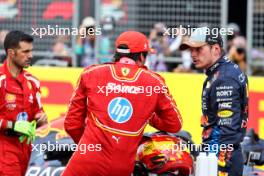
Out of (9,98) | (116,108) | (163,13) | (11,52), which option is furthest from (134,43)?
(163,13)

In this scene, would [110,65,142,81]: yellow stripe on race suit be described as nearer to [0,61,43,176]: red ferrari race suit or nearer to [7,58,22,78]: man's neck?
[0,61,43,176]: red ferrari race suit

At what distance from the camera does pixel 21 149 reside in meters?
8.34

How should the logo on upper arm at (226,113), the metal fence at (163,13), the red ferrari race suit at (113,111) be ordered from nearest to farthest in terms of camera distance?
the red ferrari race suit at (113,111)
the logo on upper arm at (226,113)
the metal fence at (163,13)

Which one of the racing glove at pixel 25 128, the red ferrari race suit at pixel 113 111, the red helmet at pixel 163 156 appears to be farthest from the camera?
the racing glove at pixel 25 128

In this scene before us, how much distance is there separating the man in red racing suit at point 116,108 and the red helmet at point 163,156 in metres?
0.27

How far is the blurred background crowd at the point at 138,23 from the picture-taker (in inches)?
568

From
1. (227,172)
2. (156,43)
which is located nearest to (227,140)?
(227,172)

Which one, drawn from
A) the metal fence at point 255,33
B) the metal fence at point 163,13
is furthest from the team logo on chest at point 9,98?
the metal fence at point 255,33

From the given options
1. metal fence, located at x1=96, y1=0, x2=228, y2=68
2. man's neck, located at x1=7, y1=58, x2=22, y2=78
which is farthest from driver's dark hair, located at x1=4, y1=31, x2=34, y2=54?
metal fence, located at x1=96, y1=0, x2=228, y2=68

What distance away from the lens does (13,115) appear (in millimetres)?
8258

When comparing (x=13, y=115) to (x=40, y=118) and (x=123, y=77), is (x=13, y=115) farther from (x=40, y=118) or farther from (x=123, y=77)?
(x=123, y=77)

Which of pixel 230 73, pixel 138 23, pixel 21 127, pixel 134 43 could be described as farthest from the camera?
pixel 138 23

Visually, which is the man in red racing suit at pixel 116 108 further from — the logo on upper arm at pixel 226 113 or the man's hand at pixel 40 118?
the man's hand at pixel 40 118

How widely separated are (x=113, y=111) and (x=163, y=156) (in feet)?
1.98
